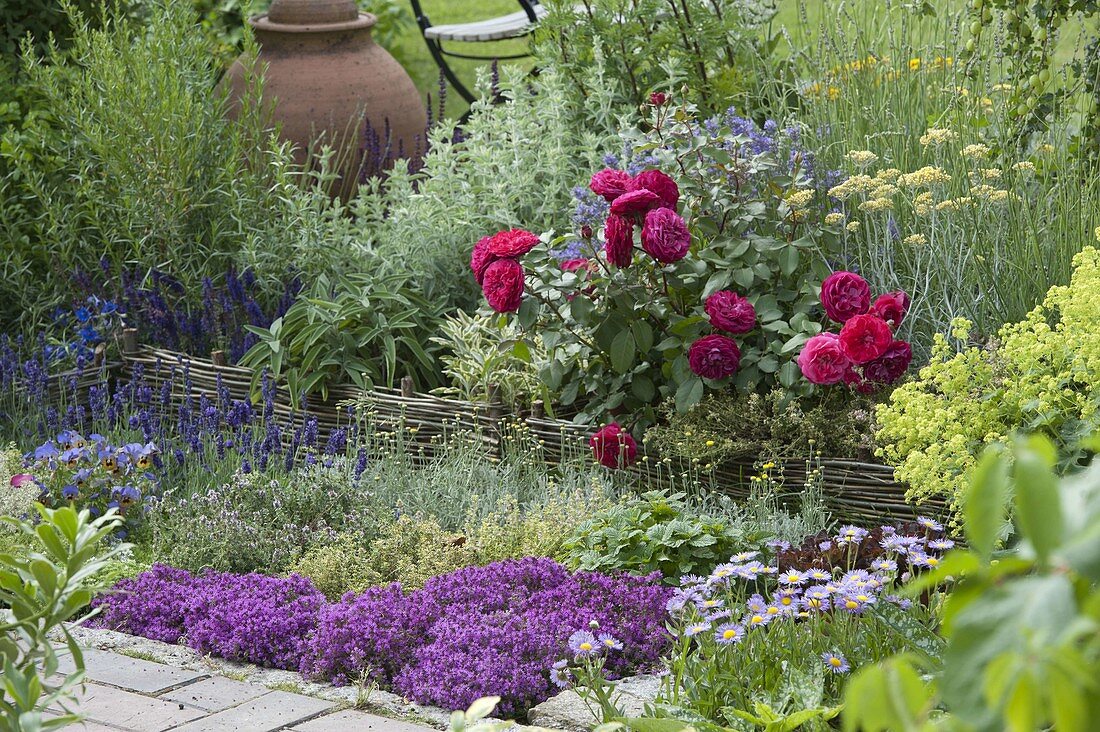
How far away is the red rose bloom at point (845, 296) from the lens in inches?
145

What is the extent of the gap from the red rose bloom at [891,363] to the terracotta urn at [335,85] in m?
3.46

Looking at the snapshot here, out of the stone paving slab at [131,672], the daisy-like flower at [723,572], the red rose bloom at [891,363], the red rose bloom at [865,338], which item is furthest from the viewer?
the red rose bloom at [891,363]

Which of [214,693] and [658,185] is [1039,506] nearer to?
[214,693]

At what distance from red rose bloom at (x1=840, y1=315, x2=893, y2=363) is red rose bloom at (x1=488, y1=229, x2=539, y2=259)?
3.30ft

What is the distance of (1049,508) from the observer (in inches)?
21.8

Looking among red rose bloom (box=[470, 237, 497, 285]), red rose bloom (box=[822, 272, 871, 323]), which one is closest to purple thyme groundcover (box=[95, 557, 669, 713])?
red rose bloom (box=[470, 237, 497, 285])

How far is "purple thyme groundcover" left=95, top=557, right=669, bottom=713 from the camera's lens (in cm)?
267

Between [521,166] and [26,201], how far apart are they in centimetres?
226

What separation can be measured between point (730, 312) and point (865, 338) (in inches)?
18.7

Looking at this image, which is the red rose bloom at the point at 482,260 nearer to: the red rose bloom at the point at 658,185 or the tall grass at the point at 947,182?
the red rose bloom at the point at 658,185

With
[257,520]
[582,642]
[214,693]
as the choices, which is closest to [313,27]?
[257,520]

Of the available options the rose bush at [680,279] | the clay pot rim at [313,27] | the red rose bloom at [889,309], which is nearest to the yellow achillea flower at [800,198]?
the rose bush at [680,279]

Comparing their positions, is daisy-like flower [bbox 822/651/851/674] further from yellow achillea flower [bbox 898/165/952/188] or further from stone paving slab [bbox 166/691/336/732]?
yellow achillea flower [bbox 898/165/952/188]

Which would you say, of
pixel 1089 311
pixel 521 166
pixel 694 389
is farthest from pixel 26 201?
pixel 1089 311
